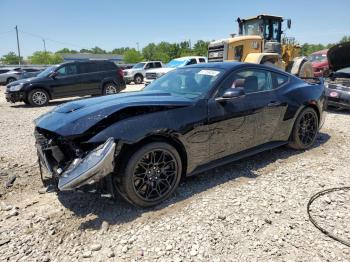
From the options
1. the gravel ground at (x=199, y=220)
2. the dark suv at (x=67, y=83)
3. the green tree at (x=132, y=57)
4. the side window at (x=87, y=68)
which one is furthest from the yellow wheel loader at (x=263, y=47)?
the green tree at (x=132, y=57)

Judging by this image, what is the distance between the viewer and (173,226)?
306 cm

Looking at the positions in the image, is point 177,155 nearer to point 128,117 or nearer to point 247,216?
point 128,117

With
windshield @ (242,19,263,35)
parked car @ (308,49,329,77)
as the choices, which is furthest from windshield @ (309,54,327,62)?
windshield @ (242,19,263,35)

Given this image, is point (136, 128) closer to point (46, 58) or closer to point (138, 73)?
point (138, 73)

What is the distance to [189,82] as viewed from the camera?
4.29 metres

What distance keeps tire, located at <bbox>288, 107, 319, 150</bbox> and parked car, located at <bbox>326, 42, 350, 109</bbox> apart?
267cm

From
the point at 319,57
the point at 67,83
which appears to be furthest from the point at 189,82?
the point at 319,57

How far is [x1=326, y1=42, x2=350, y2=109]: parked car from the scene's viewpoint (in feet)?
27.2

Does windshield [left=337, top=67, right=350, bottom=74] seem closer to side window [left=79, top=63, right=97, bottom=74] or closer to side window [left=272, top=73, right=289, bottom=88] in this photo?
side window [left=272, top=73, right=289, bottom=88]

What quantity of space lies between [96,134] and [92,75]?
1073cm

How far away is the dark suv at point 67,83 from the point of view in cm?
1202

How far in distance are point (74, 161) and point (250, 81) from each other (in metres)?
2.71

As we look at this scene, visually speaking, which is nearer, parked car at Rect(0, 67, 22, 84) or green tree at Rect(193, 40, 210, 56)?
parked car at Rect(0, 67, 22, 84)

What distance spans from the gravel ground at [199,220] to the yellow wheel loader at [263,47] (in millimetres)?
7307
